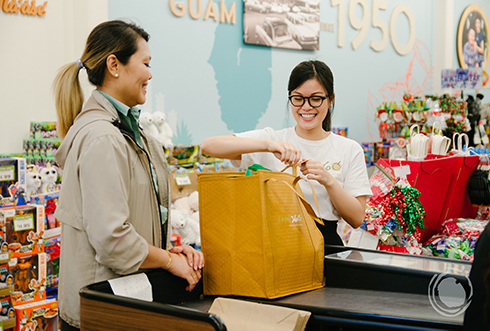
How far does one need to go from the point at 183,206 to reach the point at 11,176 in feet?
4.56

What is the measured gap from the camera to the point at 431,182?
10.6 feet

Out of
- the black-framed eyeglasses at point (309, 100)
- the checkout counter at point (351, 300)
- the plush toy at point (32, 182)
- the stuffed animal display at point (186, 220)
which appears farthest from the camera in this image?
the stuffed animal display at point (186, 220)

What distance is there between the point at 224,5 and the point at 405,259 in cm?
391

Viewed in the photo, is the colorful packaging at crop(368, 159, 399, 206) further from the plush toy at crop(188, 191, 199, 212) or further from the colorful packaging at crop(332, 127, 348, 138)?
the colorful packaging at crop(332, 127, 348, 138)

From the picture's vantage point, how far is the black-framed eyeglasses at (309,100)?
1.79 metres

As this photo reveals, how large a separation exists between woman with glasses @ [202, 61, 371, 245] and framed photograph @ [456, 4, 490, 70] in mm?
7071

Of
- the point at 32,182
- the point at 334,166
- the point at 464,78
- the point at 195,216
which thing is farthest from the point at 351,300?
the point at 464,78

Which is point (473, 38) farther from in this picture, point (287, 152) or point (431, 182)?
point (287, 152)

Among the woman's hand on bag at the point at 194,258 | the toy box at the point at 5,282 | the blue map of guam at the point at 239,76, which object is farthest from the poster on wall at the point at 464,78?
the toy box at the point at 5,282

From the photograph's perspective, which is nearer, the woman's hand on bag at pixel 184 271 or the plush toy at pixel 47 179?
the woman's hand on bag at pixel 184 271

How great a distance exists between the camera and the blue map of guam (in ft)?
15.5

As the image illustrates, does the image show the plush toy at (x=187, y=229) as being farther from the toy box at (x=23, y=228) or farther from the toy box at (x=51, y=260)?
the toy box at (x=23, y=228)

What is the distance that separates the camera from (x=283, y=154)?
1.52 meters

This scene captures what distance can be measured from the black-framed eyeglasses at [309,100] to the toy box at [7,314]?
2038 mm
